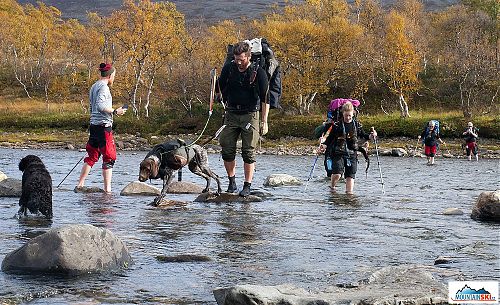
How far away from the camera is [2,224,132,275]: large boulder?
21.5 feet

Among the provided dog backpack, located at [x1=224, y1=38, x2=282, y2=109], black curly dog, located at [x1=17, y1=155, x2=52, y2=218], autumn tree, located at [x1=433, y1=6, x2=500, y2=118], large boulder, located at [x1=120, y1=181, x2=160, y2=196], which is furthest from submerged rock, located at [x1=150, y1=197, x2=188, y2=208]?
autumn tree, located at [x1=433, y1=6, x2=500, y2=118]

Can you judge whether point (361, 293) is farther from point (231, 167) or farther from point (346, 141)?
point (346, 141)

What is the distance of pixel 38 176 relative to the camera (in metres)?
10.3

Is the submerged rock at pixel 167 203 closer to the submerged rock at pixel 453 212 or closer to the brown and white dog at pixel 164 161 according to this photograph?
the brown and white dog at pixel 164 161

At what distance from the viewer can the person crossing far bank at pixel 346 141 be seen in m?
15.1

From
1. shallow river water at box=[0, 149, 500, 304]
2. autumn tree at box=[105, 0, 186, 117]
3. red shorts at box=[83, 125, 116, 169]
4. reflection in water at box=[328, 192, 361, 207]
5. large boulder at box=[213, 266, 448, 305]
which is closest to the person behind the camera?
large boulder at box=[213, 266, 448, 305]

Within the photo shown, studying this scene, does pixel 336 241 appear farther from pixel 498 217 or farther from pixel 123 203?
pixel 123 203

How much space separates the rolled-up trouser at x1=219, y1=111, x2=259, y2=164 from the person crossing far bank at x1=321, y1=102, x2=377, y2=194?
98.5 inches

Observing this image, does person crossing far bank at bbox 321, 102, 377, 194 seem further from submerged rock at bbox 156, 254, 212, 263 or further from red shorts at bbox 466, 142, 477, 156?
red shorts at bbox 466, 142, 477, 156

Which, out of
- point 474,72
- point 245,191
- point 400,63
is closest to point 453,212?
point 245,191

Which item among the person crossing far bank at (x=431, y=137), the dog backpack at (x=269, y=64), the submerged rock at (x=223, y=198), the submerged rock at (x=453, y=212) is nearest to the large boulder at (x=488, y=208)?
the submerged rock at (x=453, y=212)

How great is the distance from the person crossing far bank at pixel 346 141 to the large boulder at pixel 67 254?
8758 millimetres

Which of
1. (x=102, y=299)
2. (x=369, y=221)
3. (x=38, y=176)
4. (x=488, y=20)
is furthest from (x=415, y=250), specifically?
(x=488, y=20)

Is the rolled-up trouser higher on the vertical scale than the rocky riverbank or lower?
higher
